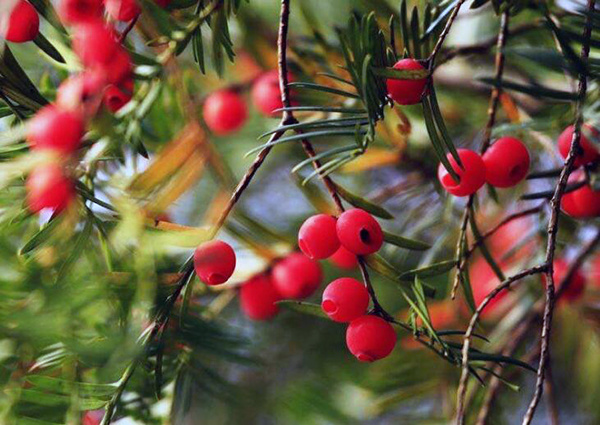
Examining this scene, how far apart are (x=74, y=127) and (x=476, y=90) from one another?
1.80 feet

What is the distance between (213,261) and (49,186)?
0.09m

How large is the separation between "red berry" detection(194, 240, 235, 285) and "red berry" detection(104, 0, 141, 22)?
109 millimetres

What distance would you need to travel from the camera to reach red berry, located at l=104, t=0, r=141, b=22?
405 mm

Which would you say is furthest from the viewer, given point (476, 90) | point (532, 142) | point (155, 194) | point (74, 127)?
point (476, 90)

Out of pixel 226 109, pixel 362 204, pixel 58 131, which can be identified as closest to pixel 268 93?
pixel 226 109

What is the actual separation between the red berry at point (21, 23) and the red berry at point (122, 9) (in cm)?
4

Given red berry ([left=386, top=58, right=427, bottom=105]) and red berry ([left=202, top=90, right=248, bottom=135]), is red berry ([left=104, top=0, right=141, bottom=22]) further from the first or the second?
red berry ([left=202, top=90, right=248, bottom=135])

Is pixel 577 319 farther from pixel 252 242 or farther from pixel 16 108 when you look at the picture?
pixel 16 108

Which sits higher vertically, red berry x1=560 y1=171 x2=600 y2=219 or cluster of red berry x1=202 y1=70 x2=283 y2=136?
red berry x1=560 y1=171 x2=600 y2=219

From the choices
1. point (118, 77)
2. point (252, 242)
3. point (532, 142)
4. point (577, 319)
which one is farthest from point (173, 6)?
point (577, 319)

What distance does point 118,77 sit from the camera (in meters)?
0.40

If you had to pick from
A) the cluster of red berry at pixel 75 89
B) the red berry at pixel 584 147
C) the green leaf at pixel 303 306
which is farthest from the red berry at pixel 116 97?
the red berry at pixel 584 147

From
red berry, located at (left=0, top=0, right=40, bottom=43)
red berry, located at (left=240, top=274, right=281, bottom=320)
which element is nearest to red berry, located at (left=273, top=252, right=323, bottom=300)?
red berry, located at (left=240, top=274, right=281, bottom=320)

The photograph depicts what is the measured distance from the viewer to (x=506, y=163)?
1.54 ft
